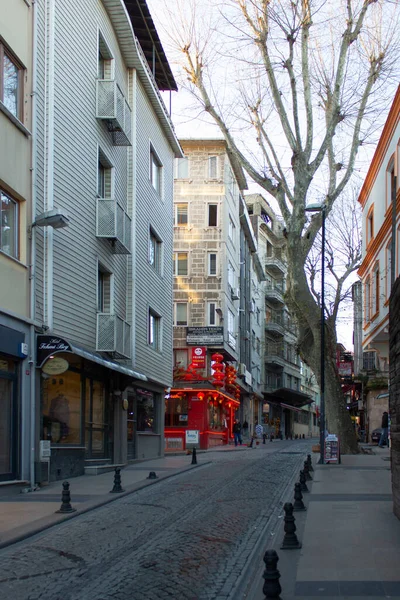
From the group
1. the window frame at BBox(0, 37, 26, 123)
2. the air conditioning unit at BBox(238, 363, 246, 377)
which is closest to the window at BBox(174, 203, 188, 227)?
the air conditioning unit at BBox(238, 363, 246, 377)

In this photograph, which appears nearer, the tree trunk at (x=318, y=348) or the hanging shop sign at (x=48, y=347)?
the hanging shop sign at (x=48, y=347)

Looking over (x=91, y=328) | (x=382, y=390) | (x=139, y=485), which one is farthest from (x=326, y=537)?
(x=382, y=390)

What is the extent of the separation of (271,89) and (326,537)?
1903cm

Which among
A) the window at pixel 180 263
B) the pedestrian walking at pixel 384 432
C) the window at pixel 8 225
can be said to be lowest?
the pedestrian walking at pixel 384 432

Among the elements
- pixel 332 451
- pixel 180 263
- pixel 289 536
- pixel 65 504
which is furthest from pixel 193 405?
pixel 289 536

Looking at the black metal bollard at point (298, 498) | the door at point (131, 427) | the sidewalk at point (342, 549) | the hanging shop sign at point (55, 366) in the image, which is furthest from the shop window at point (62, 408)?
the black metal bollard at point (298, 498)

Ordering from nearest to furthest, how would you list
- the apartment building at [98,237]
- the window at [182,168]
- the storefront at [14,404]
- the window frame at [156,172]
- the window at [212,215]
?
the storefront at [14,404]
the apartment building at [98,237]
the window frame at [156,172]
the window at [212,215]
the window at [182,168]

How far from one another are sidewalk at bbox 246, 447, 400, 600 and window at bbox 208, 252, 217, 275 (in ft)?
96.9

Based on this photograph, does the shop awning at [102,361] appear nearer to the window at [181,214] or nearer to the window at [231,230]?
the window at [181,214]

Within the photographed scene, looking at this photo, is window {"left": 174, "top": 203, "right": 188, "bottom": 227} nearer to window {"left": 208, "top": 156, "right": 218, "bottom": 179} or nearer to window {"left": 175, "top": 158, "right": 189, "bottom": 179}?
window {"left": 175, "top": 158, "right": 189, "bottom": 179}

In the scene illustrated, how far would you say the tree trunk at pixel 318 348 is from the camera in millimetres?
26391

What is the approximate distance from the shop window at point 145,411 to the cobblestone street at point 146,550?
11.7 metres

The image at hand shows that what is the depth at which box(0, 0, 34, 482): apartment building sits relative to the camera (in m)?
15.3

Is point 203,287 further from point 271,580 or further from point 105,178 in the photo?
point 271,580
